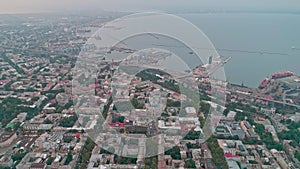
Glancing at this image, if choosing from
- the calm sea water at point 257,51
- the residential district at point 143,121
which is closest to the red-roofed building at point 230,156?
the residential district at point 143,121

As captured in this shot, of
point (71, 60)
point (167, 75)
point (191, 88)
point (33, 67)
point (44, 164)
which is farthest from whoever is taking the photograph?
point (71, 60)

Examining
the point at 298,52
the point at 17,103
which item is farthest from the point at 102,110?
the point at 298,52

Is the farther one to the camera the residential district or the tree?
the residential district

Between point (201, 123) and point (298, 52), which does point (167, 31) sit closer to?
point (298, 52)

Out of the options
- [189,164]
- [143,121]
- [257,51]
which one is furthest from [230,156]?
[257,51]

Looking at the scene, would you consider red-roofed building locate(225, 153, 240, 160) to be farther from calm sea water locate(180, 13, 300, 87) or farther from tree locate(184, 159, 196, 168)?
calm sea water locate(180, 13, 300, 87)

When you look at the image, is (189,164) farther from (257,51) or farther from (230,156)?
(257,51)

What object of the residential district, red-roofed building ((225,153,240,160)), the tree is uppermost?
the residential district

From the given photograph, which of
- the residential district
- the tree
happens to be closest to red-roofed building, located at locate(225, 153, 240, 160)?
the residential district
